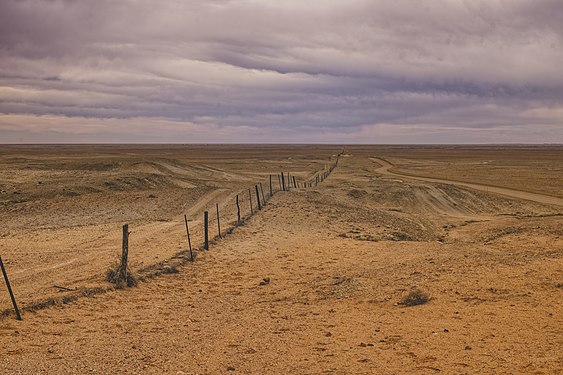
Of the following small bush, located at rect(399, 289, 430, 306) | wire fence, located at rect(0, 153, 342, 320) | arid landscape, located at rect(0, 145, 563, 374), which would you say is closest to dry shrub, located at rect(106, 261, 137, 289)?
wire fence, located at rect(0, 153, 342, 320)

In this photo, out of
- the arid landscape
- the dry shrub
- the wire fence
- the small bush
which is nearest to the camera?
the arid landscape

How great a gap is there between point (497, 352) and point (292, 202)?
20.9 m

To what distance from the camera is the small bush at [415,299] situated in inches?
466

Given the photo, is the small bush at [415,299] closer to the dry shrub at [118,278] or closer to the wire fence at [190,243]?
the dry shrub at [118,278]

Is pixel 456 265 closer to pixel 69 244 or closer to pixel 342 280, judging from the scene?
pixel 342 280

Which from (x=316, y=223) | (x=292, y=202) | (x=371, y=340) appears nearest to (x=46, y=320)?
(x=371, y=340)

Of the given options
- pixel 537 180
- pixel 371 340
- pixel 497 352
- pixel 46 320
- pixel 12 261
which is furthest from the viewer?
pixel 537 180

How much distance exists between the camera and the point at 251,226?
79.0ft

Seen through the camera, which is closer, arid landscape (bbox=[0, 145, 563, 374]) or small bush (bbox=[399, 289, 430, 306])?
arid landscape (bbox=[0, 145, 563, 374])

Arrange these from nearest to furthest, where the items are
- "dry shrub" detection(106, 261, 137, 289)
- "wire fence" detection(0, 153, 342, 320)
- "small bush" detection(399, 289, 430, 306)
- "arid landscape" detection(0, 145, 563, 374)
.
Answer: "arid landscape" detection(0, 145, 563, 374) < "small bush" detection(399, 289, 430, 306) < "wire fence" detection(0, 153, 342, 320) < "dry shrub" detection(106, 261, 137, 289)

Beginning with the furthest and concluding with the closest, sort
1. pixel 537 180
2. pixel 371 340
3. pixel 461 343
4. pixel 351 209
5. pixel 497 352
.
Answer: pixel 537 180
pixel 351 209
pixel 371 340
pixel 461 343
pixel 497 352

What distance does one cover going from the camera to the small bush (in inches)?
466

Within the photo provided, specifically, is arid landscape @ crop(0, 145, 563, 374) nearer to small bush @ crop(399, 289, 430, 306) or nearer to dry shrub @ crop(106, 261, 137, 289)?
small bush @ crop(399, 289, 430, 306)

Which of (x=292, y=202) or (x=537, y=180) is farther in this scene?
(x=537, y=180)
